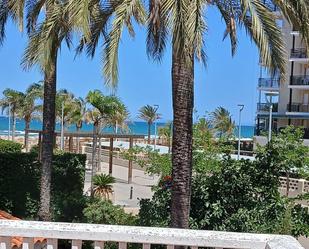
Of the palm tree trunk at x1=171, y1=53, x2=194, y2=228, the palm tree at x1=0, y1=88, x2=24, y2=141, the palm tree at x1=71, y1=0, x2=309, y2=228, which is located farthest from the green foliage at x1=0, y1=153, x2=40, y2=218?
the palm tree at x1=0, y1=88, x2=24, y2=141

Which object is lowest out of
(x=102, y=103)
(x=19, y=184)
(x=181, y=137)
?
(x=19, y=184)

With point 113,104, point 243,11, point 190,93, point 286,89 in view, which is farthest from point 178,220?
point 286,89

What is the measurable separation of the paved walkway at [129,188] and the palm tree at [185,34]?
11746 millimetres

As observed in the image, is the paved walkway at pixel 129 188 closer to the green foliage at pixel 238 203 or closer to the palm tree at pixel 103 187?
the palm tree at pixel 103 187

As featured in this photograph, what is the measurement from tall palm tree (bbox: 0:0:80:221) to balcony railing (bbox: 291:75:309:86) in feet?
145

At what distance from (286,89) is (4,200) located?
45316 mm

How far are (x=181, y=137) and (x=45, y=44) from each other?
4.13 metres

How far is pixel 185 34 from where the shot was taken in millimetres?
7016

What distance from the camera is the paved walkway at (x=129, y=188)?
2563 cm

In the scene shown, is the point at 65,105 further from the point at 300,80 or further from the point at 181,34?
the point at 181,34

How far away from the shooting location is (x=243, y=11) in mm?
8031

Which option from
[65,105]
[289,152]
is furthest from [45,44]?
[65,105]

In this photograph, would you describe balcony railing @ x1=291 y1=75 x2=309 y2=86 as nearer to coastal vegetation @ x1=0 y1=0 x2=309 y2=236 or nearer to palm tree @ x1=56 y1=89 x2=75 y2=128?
palm tree @ x1=56 y1=89 x2=75 y2=128

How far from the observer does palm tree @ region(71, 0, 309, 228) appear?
7172 millimetres
